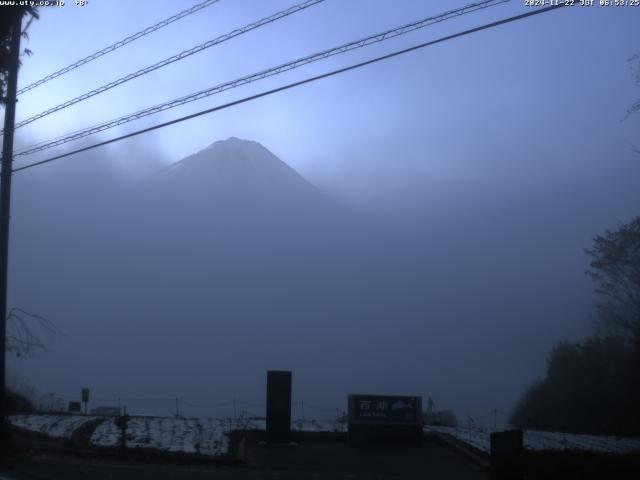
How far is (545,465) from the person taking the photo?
36.0 ft

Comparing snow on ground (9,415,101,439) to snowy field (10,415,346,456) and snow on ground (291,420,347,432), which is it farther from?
snow on ground (291,420,347,432)

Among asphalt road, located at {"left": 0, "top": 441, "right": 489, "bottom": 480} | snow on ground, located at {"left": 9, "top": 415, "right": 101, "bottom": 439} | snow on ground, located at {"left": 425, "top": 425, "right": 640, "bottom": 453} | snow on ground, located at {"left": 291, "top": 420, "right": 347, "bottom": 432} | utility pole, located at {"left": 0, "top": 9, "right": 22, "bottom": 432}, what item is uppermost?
utility pole, located at {"left": 0, "top": 9, "right": 22, "bottom": 432}

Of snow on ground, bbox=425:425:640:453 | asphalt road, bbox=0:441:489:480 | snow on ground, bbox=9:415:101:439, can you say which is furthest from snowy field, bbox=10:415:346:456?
snow on ground, bbox=425:425:640:453

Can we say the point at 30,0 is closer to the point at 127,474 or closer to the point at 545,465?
the point at 127,474

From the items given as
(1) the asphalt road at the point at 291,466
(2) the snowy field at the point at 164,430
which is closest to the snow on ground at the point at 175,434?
(2) the snowy field at the point at 164,430

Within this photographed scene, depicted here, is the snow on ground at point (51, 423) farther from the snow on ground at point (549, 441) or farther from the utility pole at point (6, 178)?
the snow on ground at point (549, 441)

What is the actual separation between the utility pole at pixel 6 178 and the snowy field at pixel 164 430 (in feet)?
13.8

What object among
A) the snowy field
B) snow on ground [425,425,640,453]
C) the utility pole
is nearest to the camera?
the utility pole

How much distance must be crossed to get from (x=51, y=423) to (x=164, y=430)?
3366mm

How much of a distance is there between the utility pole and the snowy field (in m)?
4.20

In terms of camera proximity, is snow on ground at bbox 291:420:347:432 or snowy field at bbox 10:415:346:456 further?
snow on ground at bbox 291:420:347:432

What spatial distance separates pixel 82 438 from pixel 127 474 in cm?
570

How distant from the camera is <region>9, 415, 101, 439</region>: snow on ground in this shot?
20.7 metres

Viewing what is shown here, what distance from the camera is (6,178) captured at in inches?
693
